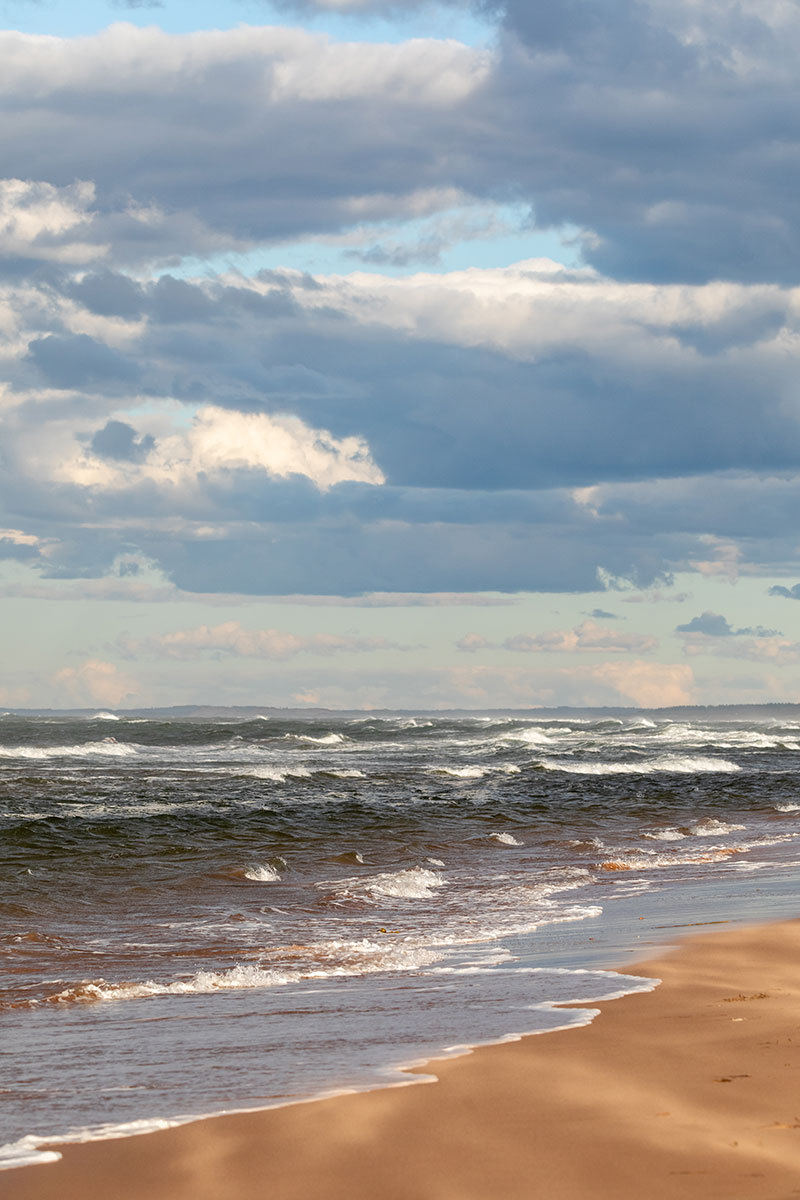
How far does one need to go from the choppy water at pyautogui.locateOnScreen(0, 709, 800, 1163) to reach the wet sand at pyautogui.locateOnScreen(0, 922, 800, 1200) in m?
0.48

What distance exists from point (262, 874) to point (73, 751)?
3853 centimetres

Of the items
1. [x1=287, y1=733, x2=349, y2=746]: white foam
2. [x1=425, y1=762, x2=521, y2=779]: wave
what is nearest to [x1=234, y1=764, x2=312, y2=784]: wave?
[x1=425, y1=762, x2=521, y2=779]: wave

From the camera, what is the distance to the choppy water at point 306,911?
7047 millimetres

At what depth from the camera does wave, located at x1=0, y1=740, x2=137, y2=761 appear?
50.9 m

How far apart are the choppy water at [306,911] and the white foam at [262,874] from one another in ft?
0.15

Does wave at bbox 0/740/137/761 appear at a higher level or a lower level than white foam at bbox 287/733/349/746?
higher

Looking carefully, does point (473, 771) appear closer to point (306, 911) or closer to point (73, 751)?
point (73, 751)

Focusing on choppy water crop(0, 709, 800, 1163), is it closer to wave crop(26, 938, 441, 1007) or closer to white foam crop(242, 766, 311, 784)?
wave crop(26, 938, 441, 1007)

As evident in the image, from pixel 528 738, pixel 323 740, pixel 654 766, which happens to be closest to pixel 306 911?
pixel 654 766

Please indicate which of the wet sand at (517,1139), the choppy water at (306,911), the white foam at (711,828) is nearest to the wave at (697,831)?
the white foam at (711,828)

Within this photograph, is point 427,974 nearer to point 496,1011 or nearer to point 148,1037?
point 496,1011

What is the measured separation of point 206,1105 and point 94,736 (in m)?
68.8

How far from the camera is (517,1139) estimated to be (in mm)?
5160

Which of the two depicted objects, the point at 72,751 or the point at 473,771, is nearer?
the point at 473,771
